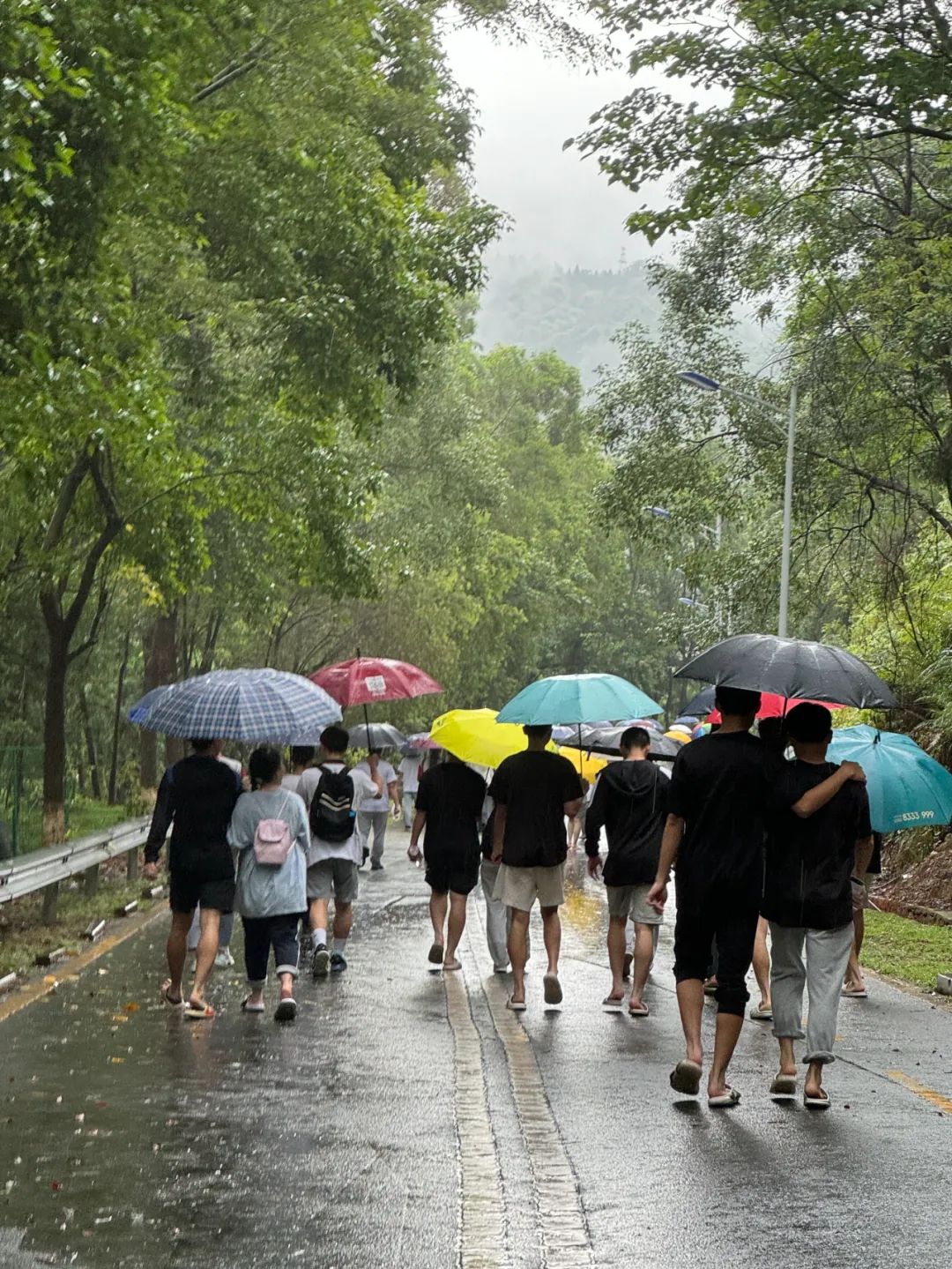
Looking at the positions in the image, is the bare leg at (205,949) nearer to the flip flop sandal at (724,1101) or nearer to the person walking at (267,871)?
the person walking at (267,871)

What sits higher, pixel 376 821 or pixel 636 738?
pixel 636 738

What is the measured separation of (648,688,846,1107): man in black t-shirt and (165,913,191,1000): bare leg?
3828mm

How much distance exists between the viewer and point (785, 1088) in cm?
860

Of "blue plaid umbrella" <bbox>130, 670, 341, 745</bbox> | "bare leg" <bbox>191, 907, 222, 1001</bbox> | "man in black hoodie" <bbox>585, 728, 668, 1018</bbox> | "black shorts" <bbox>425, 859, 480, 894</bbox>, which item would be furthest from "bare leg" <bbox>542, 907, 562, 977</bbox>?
"bare leg" <bbox>191, 907, 222, 1001</bbox>

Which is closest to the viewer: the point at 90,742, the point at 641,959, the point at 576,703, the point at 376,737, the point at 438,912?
the point at 641,959

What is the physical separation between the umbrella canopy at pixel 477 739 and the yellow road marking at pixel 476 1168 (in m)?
3.12

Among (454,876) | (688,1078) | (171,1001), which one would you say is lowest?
(171,1001)

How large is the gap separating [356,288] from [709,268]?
1007cm

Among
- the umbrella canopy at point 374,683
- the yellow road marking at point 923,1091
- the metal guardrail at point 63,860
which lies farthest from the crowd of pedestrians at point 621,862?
the umbrella canopy at point 374,683

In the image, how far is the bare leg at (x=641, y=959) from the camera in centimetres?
1161

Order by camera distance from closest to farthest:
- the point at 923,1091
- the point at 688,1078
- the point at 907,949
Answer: the point at 688,1078, the point at 923,1091, the point at 907,949

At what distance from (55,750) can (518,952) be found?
1049 cm

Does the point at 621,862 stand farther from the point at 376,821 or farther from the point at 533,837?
the point at 376,821

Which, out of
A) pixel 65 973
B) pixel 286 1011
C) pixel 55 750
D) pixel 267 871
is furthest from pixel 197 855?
pixel 55 750
